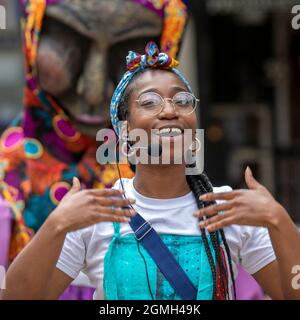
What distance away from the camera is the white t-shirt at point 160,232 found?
7.35 feet

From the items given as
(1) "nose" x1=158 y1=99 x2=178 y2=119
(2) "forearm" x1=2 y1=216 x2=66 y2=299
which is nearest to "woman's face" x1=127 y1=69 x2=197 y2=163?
(1) "nose" x1=158 y1=99 x2=178 y2=119

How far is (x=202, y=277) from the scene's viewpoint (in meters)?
2.17

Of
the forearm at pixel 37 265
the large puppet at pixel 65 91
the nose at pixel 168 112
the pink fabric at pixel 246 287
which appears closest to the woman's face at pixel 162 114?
the nose at pixel 168 112

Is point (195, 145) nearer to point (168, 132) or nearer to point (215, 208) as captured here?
point (168, 132)

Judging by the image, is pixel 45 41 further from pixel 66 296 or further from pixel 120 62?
pixel 66 296

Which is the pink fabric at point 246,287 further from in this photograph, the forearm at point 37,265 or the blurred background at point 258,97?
the blurred background at point 258,97

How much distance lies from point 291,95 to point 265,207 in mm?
6001

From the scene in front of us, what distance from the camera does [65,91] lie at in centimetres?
323

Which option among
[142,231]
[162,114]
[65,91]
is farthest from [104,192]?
[65,91]

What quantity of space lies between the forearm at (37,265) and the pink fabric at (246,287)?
4.37 ft

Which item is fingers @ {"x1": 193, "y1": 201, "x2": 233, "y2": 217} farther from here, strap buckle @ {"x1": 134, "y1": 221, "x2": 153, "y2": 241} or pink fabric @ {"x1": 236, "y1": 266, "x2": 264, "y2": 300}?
pink fabric @ {"x1": 236, "y1": 266, "x2": 264, "y2": 300}

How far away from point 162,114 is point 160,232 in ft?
1.08

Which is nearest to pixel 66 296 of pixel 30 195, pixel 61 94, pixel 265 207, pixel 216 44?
pixel 30 195
